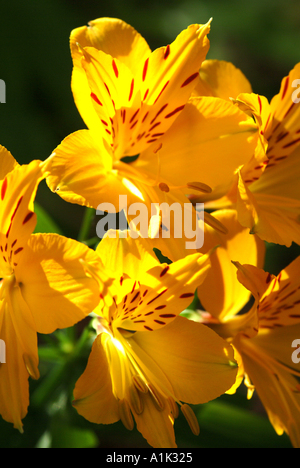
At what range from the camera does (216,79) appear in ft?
4.03

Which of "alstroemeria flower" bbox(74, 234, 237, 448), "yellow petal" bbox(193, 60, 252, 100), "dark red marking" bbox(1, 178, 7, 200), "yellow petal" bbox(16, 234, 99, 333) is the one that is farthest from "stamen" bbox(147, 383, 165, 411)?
"yellow petal" bbox(193, 60, 252, 100)

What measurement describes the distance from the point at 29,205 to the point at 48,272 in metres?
0.15

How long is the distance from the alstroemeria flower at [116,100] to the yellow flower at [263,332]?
276mm

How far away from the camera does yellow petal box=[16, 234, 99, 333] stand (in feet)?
2.98

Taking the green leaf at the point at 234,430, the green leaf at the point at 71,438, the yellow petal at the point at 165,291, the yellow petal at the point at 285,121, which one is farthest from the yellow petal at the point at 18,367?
the green leaf at the point at 234,430

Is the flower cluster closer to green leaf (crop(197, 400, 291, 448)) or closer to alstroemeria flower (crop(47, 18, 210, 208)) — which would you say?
alstroemeria flower (crop(47, 18, 210, 208))

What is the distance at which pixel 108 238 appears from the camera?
0.96 meters

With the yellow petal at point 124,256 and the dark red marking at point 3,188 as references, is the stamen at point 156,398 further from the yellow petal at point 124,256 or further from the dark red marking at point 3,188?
the dark red marking at point 3,188

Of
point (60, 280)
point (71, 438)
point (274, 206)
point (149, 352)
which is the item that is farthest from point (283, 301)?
point (71, 438)

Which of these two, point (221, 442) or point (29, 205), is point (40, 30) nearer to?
point (29, 205)

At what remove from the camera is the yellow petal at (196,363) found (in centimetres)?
105

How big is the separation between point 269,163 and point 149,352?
2.12 feet

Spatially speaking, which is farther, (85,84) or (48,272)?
(85,84)
